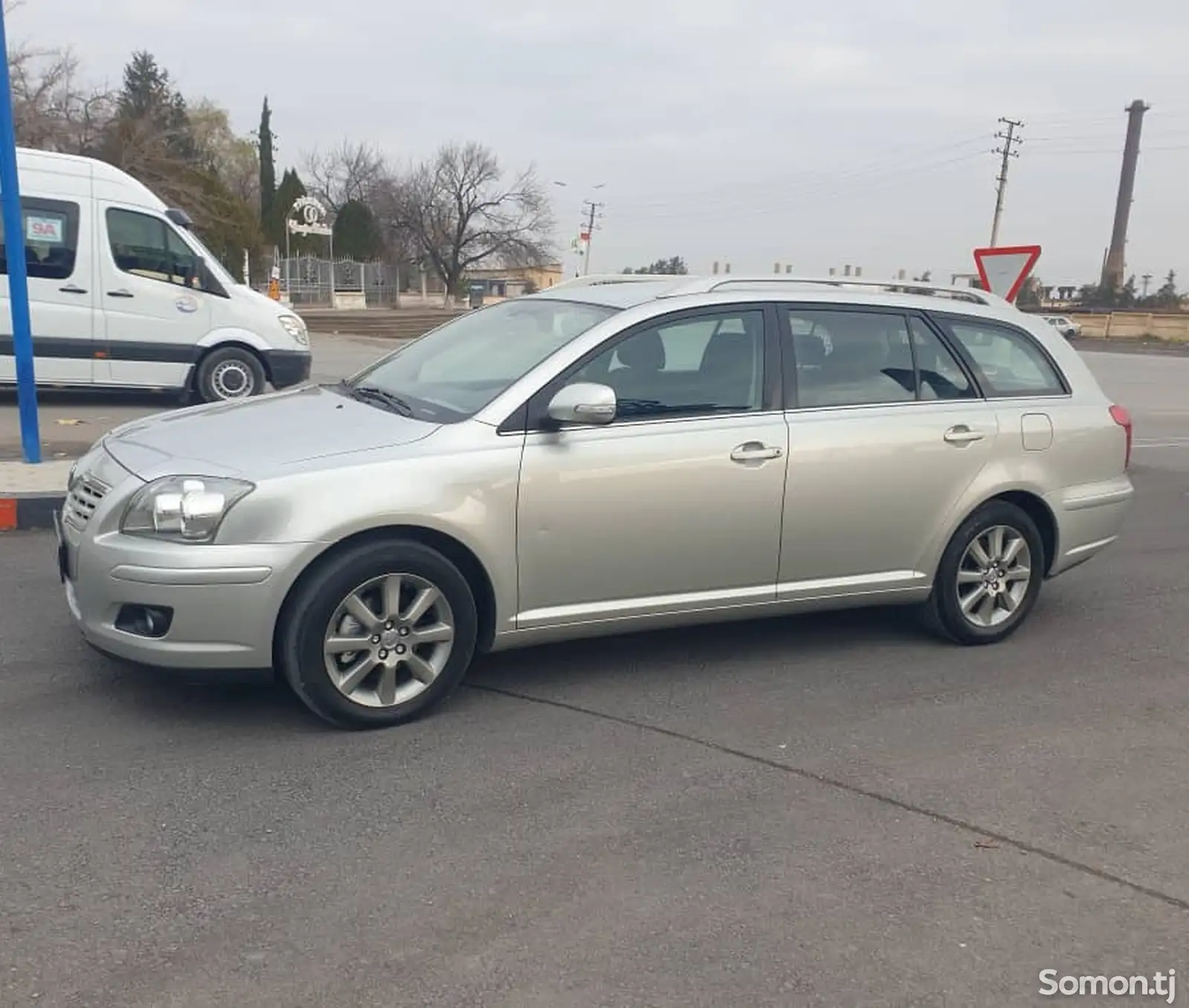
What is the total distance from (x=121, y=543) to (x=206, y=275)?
8.51 m

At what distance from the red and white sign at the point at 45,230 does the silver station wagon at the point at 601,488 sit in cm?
705

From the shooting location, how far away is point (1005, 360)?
5426 millimetres

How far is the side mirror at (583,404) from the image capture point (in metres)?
4.15

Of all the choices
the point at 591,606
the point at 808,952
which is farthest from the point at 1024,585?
the point at 808,952

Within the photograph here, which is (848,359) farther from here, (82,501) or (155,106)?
(155,106)

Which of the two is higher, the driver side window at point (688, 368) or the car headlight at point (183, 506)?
the driver side window at point (688, 368)

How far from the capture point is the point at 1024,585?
17.8 feet

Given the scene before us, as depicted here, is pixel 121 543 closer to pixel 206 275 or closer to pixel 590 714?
pixel 590 714

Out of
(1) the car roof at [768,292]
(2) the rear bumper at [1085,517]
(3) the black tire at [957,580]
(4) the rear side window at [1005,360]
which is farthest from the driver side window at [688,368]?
(2) the rear bumper at [1085,517]

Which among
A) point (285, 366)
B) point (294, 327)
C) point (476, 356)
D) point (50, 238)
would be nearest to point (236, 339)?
point (285, 366)

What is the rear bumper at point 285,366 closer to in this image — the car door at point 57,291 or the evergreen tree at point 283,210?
the car door at point 57,291

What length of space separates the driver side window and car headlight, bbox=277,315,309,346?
26.8 feet

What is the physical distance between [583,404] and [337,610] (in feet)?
3.78

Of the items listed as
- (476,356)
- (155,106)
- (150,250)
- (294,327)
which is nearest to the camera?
(476,356)
